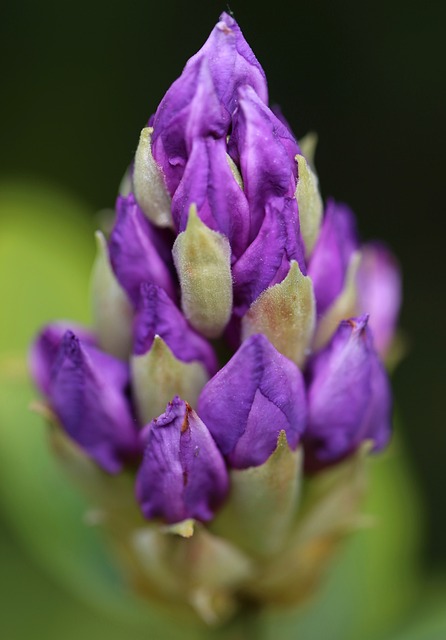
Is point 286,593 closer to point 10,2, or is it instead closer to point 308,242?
point 308,242

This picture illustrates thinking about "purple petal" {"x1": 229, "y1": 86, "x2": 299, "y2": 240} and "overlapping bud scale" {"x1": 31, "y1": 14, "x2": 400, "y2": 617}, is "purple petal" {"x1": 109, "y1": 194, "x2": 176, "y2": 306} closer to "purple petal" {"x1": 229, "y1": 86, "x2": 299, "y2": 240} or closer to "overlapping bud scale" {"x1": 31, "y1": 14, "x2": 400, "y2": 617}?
"overlapping bud scale" {"x1": 31, "y1": 14, "x2": 400, "y2": 617}

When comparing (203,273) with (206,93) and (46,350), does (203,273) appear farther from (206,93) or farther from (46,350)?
(46,350)

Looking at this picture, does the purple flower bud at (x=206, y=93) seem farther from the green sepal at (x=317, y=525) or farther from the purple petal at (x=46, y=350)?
the green sepal at (x=317, y=525)

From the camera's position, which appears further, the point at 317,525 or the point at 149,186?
the point at 317,525

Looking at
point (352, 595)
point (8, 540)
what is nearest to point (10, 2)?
point (8, 540)

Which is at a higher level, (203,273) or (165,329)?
(203,273)

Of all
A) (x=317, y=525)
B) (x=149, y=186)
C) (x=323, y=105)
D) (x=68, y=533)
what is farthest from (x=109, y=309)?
(x=323, y=105)

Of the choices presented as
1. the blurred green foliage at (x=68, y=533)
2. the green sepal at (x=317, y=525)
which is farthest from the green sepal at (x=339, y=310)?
the blurred green foliage at (x=68, y=533)
